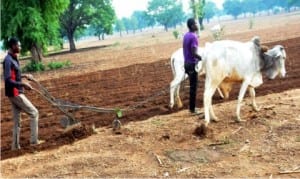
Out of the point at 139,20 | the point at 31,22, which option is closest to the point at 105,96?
the point at 31,22

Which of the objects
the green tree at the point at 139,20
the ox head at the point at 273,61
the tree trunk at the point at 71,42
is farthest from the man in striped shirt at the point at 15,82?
the green tree at the point at 139,20

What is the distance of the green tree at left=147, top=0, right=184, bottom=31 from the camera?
112 meters

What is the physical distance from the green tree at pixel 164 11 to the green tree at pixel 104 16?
5309cm

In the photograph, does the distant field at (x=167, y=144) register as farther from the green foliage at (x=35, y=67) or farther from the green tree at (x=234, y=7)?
the green tree at (x=234, y=7)

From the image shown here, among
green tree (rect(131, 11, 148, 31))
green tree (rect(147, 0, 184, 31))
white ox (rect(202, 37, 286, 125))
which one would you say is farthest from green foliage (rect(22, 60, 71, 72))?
green tree (rect(131, 11, 148, 31))

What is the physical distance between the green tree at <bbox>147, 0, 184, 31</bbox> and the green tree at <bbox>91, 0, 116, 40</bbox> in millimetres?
53093

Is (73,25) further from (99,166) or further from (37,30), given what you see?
(99,166)

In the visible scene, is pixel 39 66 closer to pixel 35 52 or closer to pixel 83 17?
pixel 35 52

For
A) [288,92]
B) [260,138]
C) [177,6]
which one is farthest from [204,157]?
[177,6]

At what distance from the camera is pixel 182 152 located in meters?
7.59

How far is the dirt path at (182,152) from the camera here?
6.84 m

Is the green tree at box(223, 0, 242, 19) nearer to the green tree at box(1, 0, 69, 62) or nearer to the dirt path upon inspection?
the green tree at box(1, 0, 69, 62)

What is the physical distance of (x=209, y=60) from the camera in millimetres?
8820

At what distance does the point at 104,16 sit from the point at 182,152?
165 ft
